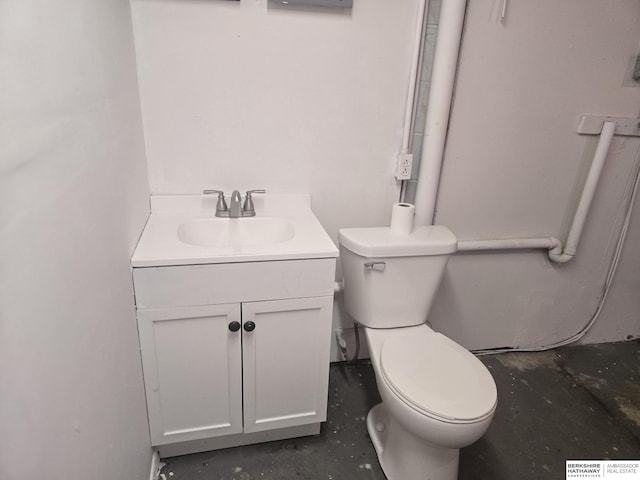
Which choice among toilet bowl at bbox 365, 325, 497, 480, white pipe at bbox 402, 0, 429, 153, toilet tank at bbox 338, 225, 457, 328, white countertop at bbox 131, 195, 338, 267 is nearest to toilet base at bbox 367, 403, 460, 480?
toilet bowl at bbox 365, 325, 497, 480

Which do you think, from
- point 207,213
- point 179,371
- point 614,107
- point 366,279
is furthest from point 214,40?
point 614,107

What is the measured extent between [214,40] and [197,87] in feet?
0.54

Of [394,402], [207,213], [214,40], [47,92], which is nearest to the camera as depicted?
[47,92]

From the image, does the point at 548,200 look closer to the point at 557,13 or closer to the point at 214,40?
the point at 557,13

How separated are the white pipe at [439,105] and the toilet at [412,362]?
0.17m

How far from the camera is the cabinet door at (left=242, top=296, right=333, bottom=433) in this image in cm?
119

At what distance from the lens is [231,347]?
1187mm

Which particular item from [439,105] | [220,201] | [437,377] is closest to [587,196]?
[439,105]

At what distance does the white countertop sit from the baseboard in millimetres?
715

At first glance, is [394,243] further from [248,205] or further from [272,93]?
[272,93]

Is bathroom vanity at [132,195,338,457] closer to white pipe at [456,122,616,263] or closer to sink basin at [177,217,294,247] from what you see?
sink basin at [177,217,294,247]

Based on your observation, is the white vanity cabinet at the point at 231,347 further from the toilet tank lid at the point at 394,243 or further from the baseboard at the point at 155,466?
the toilet tank lid at the point at 394,243

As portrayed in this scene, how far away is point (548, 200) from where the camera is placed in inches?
67.8

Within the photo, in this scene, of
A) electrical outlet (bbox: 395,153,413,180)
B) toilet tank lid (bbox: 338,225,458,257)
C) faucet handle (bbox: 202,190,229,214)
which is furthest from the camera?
electrical outlet (bbox: 395,153,413,180)
